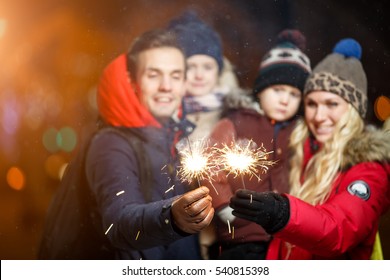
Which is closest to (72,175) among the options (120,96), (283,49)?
(120,96)

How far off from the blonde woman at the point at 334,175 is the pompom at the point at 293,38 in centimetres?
9

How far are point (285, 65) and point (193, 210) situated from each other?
0.52 m

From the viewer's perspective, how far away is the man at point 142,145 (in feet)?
4.85

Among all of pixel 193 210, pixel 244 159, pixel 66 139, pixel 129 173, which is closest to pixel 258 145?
pixel 244 159

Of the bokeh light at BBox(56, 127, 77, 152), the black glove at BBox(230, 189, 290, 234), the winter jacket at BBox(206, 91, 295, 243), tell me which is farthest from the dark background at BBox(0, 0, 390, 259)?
the black glove at BBox(230, 189, 290, 234)

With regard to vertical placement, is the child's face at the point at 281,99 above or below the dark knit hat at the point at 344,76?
below

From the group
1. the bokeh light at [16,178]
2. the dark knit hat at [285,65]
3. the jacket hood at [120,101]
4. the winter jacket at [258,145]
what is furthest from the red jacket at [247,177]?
the bokeh light at [16,178]

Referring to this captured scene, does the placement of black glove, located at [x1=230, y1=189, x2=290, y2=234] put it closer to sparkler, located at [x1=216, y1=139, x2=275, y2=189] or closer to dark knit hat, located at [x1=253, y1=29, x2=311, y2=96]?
sparkler, located at [x1=216, y1=139, x2=275, y2=189]

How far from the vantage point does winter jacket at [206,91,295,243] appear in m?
1.47

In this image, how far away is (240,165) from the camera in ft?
4.85

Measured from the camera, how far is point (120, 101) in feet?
4.99

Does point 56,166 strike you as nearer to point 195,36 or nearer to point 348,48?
point 195,36

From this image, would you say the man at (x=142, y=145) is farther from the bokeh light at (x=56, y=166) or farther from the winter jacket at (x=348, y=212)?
the winter jacket at (x=348, y=212)
